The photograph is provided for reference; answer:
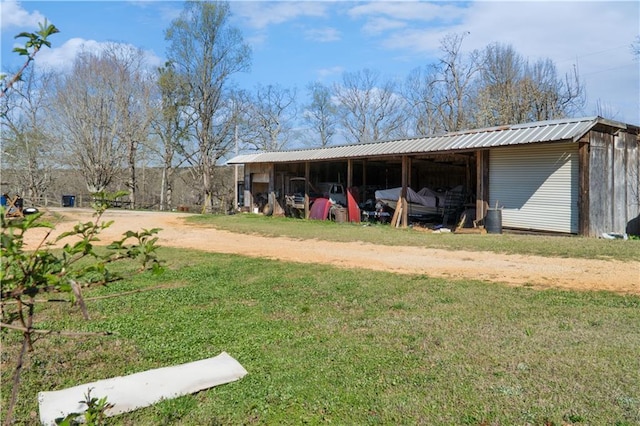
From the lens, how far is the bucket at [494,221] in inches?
531

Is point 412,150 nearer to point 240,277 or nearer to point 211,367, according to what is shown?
point 240,277

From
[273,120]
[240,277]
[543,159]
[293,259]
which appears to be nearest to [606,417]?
[240,277]

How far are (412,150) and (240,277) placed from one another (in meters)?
10.6

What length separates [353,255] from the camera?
947cm

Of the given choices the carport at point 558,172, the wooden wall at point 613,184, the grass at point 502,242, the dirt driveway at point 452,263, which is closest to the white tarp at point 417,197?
the carport at point 558,172

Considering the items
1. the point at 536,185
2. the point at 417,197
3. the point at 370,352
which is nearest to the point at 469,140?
the point at 536,185

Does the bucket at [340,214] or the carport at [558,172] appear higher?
the carport at [558,172]

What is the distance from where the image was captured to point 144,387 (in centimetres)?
315

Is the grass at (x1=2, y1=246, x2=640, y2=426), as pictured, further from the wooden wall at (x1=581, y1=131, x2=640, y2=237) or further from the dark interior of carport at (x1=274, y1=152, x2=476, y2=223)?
the dark interior of carport at (x1=274, y1=152, x2=476, y2=223)

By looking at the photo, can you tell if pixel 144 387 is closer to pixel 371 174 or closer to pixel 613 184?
pixel 613 184

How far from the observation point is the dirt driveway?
21.5ft

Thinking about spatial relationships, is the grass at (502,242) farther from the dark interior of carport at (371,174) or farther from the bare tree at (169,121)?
the bare tree at (169,121)

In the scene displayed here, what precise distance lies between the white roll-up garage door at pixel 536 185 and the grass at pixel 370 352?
24.8ft

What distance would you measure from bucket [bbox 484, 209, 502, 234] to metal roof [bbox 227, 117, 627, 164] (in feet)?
6.76
